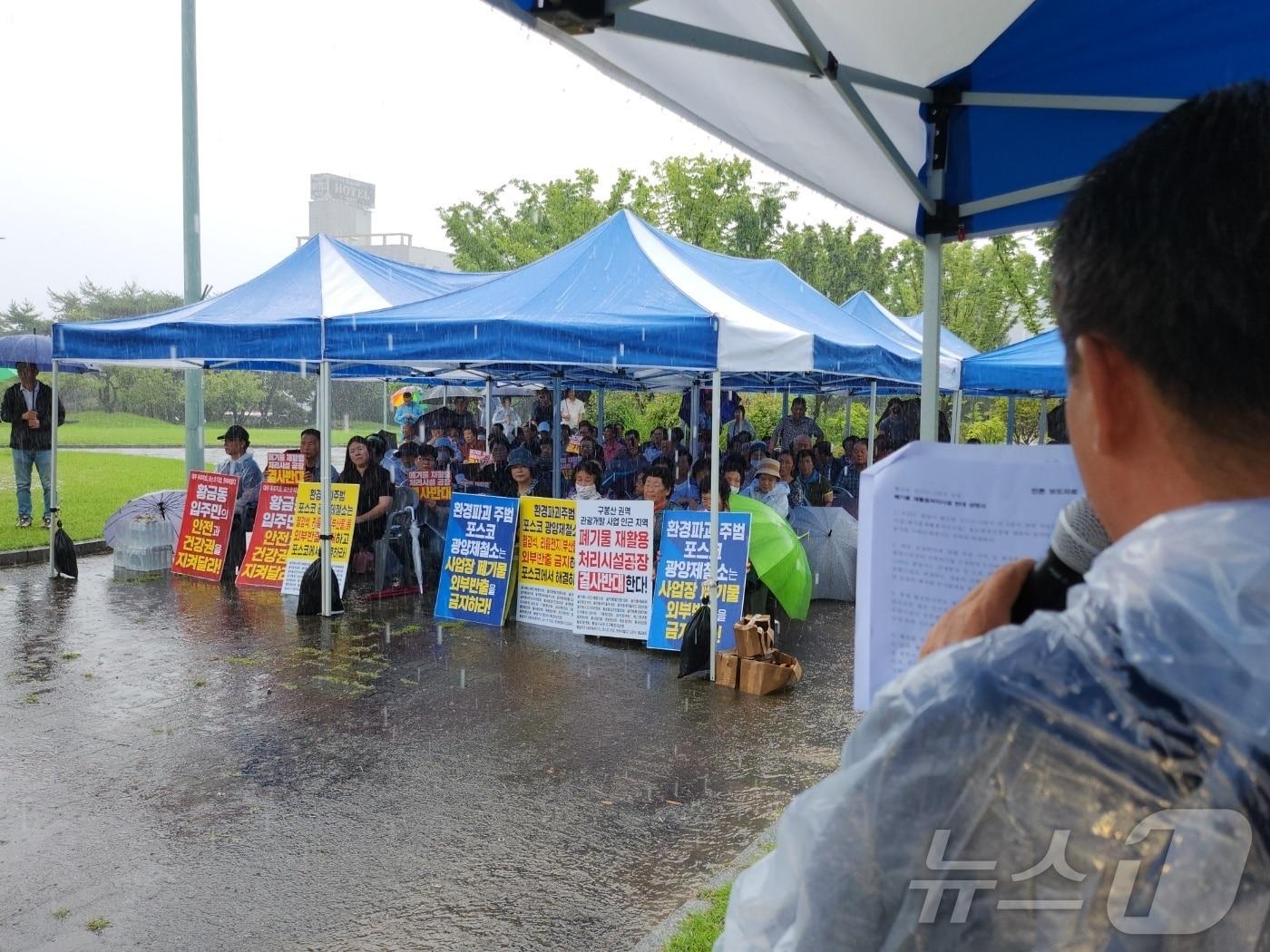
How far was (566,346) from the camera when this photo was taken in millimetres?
7398

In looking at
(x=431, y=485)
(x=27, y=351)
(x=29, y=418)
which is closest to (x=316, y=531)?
(x=431, y=485)

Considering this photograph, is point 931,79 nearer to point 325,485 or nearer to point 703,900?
point 703,900

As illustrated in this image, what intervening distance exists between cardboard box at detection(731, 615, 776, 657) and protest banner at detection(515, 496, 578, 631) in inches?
72.8

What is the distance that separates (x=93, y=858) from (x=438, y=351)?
4.41 meters

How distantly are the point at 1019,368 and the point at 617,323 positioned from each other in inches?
317

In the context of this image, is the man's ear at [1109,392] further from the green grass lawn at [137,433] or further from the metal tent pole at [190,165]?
the green grass lawn at [137,433]

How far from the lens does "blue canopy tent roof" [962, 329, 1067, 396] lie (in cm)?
1317

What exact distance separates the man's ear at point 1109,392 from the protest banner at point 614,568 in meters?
6.98

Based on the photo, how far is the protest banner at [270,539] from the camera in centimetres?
991

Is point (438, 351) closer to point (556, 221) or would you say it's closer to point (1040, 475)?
point (1040, 475)

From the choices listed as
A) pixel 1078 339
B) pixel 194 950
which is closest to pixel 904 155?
pixel 1078 339

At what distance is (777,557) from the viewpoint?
758 cm

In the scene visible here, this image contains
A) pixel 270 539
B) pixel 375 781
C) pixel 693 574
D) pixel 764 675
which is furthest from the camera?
pixel 270 539

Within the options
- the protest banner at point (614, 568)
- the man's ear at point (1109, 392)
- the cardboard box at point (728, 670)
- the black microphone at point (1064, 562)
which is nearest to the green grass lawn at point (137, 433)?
the protest banner at point (614, 568)
